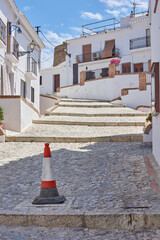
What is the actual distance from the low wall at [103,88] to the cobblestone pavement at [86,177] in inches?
601

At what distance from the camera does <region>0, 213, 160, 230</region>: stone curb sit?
3.18 m

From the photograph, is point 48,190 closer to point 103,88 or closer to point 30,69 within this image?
point 30,69

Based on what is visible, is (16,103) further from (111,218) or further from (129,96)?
(129,96)

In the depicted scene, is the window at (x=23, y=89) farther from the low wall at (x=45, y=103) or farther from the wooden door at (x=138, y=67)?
the wooden door at (x=138, y=67)

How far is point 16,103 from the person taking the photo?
436 inches

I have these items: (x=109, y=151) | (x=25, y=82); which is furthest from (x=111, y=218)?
(x=25, y=82)

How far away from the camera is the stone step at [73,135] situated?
9805mm

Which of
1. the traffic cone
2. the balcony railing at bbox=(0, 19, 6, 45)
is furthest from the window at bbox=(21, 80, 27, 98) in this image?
the traffic cone

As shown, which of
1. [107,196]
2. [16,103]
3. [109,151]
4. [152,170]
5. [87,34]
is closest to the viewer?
[107,196]

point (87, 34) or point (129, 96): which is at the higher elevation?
point (87, 34)

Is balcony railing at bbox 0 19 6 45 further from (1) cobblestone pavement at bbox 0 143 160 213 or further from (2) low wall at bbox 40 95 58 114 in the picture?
(2) low wall at bbox 40 95 58 114

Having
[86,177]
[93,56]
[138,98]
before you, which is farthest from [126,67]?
[86,177]

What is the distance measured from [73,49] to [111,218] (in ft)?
112

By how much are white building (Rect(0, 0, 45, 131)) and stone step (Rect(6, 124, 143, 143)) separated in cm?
82
